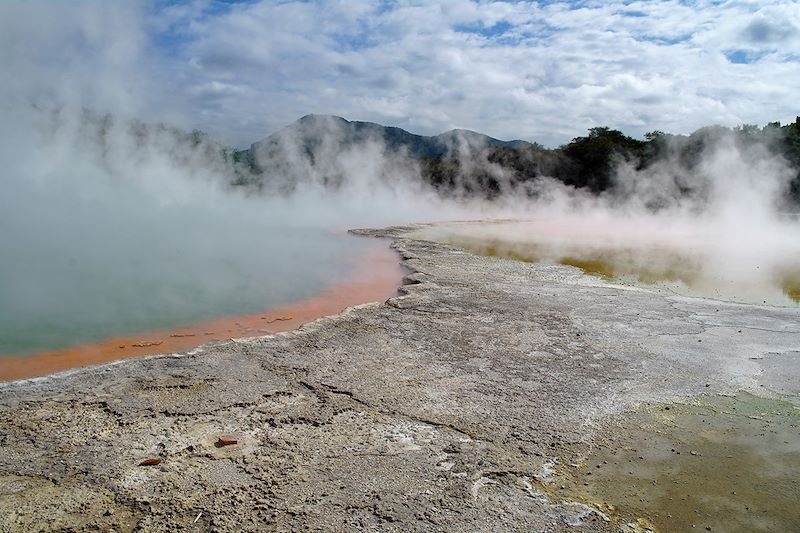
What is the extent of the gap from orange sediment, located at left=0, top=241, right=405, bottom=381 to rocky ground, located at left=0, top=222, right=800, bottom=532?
52 centimetres

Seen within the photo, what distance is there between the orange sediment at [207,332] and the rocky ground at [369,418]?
52 cm

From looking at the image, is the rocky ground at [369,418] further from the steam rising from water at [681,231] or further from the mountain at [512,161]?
the mountain at [512,161]

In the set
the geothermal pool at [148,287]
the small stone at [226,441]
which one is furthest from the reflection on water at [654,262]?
the small stone at [226,441]

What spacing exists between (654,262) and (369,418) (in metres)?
8.19

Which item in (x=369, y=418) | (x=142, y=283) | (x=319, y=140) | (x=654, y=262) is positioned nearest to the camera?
(x=369, y=418)

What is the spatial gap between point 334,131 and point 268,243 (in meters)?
16.8

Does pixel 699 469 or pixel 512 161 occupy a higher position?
pixel 512 161

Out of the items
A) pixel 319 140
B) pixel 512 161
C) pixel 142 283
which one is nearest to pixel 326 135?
pixel 319 140

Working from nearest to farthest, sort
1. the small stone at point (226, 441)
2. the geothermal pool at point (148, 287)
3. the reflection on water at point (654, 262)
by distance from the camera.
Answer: the small stone at point (226, 441)
the geothermal pool at point (148, 287)
the reflection on water at point (654, 262)

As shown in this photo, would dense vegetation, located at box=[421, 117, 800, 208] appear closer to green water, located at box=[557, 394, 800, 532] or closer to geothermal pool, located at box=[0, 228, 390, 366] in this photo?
geothermal pool, located at box=[0, 228, 390, 366]

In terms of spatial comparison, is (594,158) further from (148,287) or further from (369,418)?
(369,418)

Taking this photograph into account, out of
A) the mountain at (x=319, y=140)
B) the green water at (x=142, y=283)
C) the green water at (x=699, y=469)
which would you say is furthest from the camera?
the mountain at (x=319, y=140)

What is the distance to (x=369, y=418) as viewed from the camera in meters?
3.30

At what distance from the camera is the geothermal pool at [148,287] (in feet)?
16.7
